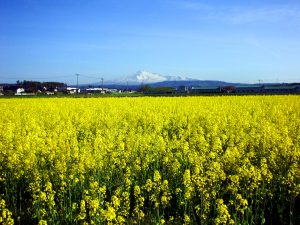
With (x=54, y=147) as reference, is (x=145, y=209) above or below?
below

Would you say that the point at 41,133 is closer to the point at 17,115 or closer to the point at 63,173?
→ the point at 63,173

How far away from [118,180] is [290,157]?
433 cm

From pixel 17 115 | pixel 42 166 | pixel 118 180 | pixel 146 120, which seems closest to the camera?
pixel 118 180

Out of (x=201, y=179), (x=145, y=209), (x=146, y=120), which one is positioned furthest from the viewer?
(x=146, y=120)

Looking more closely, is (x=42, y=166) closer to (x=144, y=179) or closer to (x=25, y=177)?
(x=25, y=177)

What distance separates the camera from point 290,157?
9.27m

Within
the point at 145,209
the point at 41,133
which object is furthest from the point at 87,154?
the point at 41,133

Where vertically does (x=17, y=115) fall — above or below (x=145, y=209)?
above

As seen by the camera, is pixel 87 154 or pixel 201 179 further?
pixel 87 154

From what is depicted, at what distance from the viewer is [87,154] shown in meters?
8.77

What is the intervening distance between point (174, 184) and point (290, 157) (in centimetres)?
313

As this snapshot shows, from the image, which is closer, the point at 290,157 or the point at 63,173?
the point at 63,173

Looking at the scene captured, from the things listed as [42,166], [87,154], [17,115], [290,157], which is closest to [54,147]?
[42,166]

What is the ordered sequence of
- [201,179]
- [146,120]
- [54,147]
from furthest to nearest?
1. [146,120]
2. [54,147]
3. [201,179]
